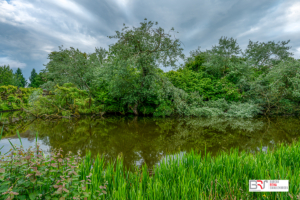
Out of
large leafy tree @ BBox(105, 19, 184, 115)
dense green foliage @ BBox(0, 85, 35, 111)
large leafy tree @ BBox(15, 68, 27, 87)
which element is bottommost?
dense green foliage @ BBox(0, 85, 35, 111)

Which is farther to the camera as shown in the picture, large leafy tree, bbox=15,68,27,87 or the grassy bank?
large leafy tree, bbox=15,68,27,87

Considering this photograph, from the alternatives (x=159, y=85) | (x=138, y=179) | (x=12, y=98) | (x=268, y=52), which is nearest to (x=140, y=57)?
(x=159, y=85)

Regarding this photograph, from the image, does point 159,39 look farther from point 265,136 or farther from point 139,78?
point 265,136

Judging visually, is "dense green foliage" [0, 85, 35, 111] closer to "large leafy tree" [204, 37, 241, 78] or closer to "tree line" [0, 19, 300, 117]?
"tree line" [0, 19, 300, 117]

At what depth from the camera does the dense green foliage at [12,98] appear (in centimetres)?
1540

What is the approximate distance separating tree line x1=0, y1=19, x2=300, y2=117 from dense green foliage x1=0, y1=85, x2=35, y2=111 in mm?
4279

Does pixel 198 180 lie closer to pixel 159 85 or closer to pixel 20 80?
pixel 159 85

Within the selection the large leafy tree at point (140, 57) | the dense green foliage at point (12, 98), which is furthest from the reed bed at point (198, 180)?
the dense green foliage at point (12, 98)

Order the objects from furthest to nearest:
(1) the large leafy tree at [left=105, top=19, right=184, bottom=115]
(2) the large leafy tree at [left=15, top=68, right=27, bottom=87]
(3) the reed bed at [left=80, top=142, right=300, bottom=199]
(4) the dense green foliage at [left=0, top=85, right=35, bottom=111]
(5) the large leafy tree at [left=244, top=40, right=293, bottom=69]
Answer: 1. (2) the large leafy tree at [left=15, top=68, right=27, bottom=87]
2. (5) the large leafy tree at [left=244, top=40, right=293, bottom=69]
3. (4) the dense green foliage at [left=0, top=85, right=35, bottom=111]
4. (1) the large leafy tree at [left=105, top=19, right=184, bottom=115]
5. (3) the reed bed at [left=80, top=142, right=300, bottom=199]

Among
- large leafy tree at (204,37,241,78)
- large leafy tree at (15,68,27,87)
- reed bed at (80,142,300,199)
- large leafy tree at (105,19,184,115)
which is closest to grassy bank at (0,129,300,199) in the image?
reed bed at (80,142,300,199)

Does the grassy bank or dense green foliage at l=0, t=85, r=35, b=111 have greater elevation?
dense green foliage at l=0, t=85, r=35, b=111

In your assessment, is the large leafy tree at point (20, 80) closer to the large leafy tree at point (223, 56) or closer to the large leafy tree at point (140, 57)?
the large leafy tree at point (140, 57)

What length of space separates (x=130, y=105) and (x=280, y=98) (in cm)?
1272

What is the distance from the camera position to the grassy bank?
1.36 meters
